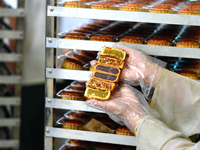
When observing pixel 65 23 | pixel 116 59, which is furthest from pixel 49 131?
pixel 65 23

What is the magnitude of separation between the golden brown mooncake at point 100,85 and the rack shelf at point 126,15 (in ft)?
1.23

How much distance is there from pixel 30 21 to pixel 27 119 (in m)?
0.84

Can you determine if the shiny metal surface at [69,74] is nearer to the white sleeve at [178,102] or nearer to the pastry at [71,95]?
the pastry at [71,95]

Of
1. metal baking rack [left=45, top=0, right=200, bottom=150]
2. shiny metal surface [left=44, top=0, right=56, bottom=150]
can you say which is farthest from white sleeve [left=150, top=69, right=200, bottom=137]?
shiny metal surface [left=44, top=0, right=56, bottom=150]

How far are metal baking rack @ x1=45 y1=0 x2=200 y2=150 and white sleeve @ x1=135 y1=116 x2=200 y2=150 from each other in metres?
0.30

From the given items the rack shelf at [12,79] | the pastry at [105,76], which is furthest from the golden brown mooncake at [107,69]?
the rack shelf at [12,79]

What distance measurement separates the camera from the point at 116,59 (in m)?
1.37

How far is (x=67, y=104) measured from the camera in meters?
1.49

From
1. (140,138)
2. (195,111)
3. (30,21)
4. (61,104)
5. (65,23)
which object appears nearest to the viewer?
(140,138)

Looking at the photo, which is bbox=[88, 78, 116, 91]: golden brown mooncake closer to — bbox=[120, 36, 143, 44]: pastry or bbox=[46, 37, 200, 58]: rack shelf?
bbox=[46, 37, 200, 58]: rack shelf

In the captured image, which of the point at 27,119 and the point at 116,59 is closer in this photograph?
the point at 116,59

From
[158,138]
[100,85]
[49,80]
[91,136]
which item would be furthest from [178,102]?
[49,80]

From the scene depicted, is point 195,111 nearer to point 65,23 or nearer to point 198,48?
point 198,48

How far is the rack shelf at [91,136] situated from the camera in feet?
4.76
